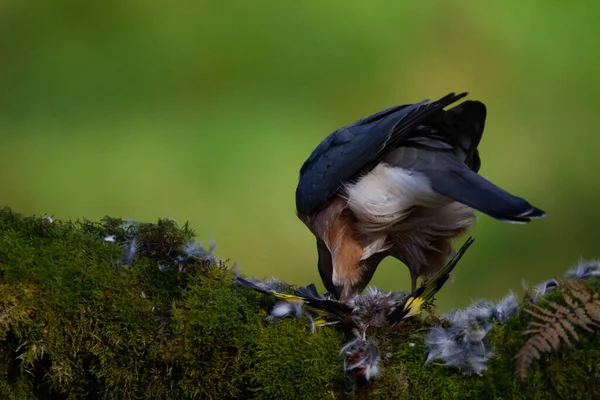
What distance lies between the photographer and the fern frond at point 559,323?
2041 millimetres

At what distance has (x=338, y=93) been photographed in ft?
24.2

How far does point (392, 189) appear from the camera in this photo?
343 cm

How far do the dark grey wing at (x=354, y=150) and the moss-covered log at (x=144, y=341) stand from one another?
43.5 inches

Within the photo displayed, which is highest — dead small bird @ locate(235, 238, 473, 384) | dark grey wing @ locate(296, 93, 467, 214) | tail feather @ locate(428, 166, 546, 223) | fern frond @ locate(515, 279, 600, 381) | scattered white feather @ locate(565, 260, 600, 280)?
dark grey wing @ locate(296, 93, 467, 214)

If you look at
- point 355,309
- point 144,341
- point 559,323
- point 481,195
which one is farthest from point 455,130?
point 144,341

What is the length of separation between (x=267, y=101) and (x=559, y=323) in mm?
5528

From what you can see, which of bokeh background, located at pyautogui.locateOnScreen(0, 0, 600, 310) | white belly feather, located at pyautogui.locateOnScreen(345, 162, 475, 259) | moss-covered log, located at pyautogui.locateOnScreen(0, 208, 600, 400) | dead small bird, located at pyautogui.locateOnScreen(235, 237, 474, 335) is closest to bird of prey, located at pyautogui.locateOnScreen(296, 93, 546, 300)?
white belly feather, located at pyautogui.locateOnScreen(345, 162, 475, 259)

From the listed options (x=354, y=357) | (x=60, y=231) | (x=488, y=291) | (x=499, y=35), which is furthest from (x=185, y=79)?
(x=354, y=357)

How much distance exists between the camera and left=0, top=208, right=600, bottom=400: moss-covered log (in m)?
2.34

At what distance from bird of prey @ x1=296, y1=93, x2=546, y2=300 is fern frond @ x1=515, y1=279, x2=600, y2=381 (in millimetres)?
1123

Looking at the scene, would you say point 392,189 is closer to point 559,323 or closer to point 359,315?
point 359,315

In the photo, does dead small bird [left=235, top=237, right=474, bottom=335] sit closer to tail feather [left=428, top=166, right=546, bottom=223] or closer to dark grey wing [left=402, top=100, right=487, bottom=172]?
tail feather [left=428, top=166, right=546, bottom=223]

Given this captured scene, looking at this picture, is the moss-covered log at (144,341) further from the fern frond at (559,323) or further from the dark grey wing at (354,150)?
the dark grey wing at (354,150)

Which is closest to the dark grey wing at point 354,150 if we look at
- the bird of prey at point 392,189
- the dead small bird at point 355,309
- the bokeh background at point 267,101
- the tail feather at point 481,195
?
the bird of prey at point 392,189
